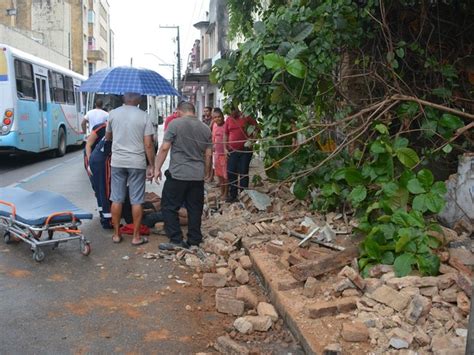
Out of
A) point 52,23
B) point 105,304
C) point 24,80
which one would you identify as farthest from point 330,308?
point 52,23

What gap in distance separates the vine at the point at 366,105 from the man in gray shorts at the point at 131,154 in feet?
4.19

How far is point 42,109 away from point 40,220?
10.8m

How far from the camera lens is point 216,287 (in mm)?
5379

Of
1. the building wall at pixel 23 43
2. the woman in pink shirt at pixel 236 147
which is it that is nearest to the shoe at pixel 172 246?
the woman in pink shirt at pixel 236 147

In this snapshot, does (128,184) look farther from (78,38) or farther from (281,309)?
(78,38)

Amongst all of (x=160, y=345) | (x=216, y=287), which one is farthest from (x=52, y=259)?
(x=160, y=345)

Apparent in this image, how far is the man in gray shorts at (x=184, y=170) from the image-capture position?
20.9 feet

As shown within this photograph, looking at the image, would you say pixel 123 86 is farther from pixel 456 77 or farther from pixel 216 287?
pixel 456 77

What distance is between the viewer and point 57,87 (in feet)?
58.4

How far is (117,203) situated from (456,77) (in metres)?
4.54

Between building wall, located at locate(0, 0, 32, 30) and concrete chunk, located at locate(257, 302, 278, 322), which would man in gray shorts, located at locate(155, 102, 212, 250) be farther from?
building wall, located at locate(0, 0, 32, 30)

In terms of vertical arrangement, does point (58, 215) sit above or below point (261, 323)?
above

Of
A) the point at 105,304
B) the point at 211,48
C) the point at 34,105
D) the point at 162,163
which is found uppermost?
the point at 211,48

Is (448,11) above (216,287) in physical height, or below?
above
